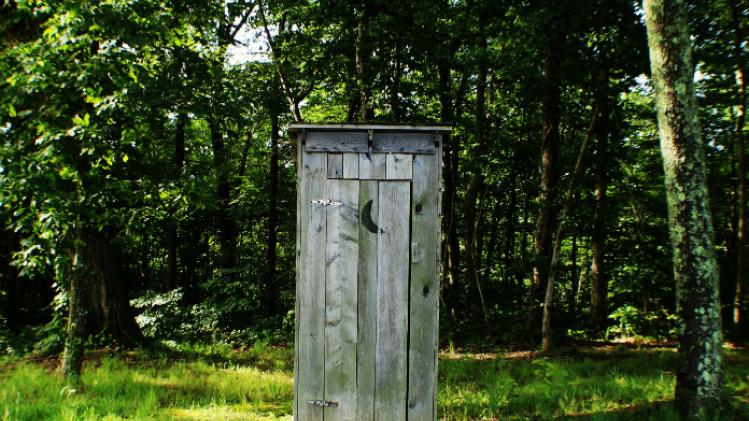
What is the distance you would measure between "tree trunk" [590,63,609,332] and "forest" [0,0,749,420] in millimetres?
51

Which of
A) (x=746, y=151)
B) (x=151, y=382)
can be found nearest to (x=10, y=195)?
(x=151, y=382)

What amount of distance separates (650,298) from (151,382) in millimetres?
9283

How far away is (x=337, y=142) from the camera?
4.45 m

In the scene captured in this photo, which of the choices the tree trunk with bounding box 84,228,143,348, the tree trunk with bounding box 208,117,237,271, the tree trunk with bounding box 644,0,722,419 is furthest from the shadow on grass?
the tree trunk with bounding box 208,117,237,271

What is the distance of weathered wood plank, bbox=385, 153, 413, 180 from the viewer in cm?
443

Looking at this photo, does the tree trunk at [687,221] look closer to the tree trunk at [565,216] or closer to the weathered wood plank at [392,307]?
the weathered wood plank at [392,307]

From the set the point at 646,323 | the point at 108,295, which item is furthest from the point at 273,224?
the point at 646,323

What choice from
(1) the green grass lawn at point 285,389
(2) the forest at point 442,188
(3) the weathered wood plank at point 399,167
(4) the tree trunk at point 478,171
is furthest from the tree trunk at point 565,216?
(3) the weathered wood plank at point 399,167

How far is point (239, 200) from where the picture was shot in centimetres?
1370

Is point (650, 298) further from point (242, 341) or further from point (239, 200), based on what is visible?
point (239, 200)

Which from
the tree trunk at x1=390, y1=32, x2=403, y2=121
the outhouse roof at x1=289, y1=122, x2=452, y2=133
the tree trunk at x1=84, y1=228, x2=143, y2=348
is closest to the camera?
the outhouse roof at x1=289, y1=122, x2=452, y2=133

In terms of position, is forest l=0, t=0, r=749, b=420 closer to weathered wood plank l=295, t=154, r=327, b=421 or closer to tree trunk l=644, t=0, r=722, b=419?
tree trunk l=644, t=0, r=722, b=419

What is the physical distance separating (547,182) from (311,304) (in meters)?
6.97

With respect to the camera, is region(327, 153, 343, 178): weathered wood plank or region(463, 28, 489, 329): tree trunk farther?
region(463, 28, 489, 329): tree trunk
